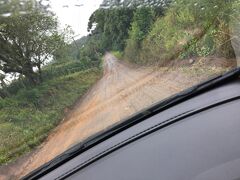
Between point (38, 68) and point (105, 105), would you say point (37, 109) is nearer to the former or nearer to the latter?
Answer: point (105, 105)

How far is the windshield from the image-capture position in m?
2.92

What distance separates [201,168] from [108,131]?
522mm

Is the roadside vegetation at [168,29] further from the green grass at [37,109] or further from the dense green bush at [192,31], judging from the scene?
the green grass at [37,109]

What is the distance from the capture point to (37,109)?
12.2ft

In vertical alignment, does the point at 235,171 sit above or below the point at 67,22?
below

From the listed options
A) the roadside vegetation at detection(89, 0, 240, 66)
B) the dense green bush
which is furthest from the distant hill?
the dense green bush

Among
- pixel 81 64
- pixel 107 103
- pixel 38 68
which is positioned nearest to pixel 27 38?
pixel 38 68

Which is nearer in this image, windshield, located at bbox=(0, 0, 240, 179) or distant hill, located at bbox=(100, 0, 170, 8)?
windshield, located at bbox=(0, 0, 240, 179)

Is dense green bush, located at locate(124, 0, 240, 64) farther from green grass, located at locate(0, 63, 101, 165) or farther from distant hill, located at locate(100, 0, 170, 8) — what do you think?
green grass, located at locate(0, 63, 101, 165)

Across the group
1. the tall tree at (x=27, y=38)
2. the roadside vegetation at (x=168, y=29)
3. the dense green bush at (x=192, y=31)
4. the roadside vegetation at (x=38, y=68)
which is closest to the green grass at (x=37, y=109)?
the roadside vegetation at (x=38, y=68)

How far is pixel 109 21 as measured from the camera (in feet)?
10.7

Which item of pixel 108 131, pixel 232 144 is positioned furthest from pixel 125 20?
pixel 232 144

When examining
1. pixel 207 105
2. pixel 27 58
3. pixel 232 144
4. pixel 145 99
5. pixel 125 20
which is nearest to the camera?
pixel 232 144

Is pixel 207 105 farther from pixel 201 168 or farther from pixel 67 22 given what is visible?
pixel 67 22
